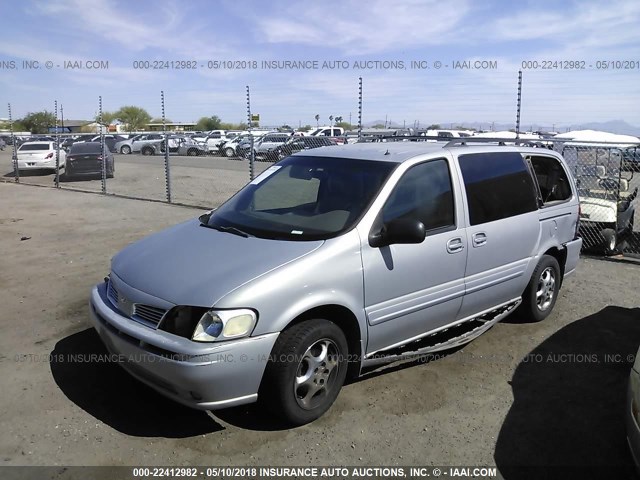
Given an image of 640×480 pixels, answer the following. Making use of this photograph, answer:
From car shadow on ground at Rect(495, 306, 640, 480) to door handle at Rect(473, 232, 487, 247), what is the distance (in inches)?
42.1

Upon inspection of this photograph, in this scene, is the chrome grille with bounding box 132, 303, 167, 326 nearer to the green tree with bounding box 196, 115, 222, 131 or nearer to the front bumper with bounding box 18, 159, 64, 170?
the front bumper with bounding box 18, 159, 64, 170

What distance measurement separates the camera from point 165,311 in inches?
126

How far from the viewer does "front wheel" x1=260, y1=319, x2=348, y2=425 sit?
10.6 ft

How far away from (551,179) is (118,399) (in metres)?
4.56

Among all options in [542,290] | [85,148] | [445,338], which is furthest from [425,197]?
[85,148]

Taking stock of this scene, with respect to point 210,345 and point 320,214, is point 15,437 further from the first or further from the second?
point 320,214

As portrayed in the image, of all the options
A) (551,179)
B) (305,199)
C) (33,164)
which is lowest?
(305,199)

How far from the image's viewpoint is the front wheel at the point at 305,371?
3232 mm

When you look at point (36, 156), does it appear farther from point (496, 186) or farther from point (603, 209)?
point (496, 186)

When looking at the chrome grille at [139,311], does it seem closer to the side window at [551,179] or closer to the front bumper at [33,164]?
the side window at [551,179]

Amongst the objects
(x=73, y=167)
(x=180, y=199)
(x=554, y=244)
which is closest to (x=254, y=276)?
(x=554, y=244)

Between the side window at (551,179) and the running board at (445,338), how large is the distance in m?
1.17

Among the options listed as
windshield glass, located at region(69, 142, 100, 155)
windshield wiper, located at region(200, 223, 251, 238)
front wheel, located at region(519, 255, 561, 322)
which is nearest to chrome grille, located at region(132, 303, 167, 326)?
windshield wiper, located at region(200, 223, 251, 238)

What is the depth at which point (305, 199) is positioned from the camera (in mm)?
4426
